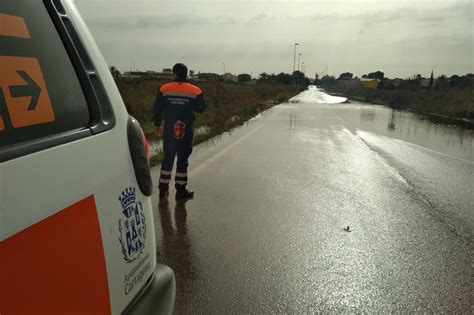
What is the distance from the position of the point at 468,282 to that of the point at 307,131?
11227 mm

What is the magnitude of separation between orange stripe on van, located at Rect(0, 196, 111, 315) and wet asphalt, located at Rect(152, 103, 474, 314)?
5.98ft

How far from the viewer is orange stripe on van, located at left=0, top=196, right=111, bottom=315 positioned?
1.10m

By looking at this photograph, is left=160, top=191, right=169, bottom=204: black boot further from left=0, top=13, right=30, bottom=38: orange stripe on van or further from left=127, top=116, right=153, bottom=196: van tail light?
left=0, top=13, right=30, bottom=38: orange stripe on van

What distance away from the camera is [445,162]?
9.62 meters

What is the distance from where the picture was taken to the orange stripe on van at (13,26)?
1302mm

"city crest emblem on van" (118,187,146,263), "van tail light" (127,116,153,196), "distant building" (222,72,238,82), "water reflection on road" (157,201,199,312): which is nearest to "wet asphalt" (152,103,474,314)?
"water reflection on road" (157,201,199,312)

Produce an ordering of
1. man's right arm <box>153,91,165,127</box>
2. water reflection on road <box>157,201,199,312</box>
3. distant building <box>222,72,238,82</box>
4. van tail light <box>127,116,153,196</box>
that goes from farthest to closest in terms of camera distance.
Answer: distant building <box>222,72,238,82</box> → man's right arm <box>153,91,165,127</box> → water reflection on road <box>157,201,199,312</box> → van tail light <box>127,116,153,196</box>

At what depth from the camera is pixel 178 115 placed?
5.78 meters

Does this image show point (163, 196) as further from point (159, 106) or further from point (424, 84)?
point (424, 84)

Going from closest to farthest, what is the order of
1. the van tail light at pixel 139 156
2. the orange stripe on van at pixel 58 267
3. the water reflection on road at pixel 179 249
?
the orange stripe on van at pixel 58 267, the van tail light at pixel 139 156, the water reflection on road at pixel 179 249

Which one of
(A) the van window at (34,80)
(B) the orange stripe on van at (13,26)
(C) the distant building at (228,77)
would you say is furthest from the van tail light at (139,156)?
(C) the distant building at (228,77)

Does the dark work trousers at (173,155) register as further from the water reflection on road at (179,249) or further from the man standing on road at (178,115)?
the water reflection on road at (179,249)

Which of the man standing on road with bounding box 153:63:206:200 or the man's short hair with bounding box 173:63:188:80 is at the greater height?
the man's short hair with bounding box 173:63:188:80

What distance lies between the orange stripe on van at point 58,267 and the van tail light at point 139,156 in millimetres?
442
